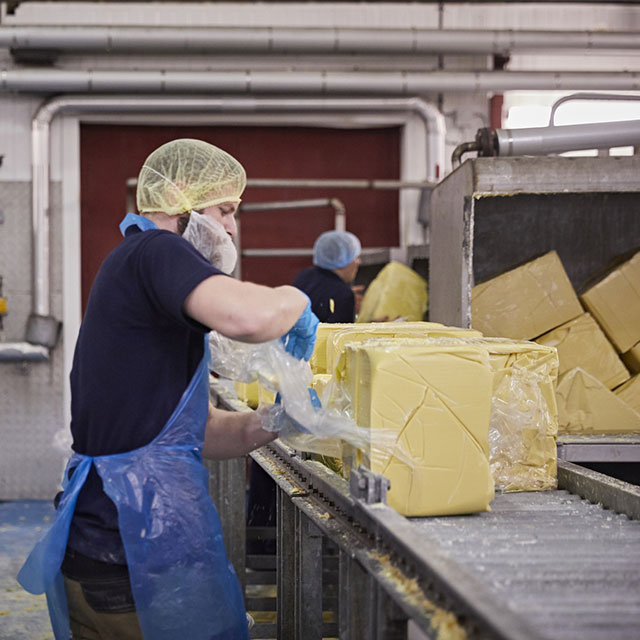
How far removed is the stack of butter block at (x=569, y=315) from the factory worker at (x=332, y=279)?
152cm

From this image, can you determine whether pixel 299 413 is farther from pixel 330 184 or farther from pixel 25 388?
pixel 25 388

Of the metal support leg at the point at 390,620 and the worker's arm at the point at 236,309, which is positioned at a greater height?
the worker's arm at the point at 236,309

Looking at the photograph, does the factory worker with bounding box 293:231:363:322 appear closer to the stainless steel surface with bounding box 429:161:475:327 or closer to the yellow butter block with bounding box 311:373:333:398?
the stainless steel surface with bounding box 429:161:475:327

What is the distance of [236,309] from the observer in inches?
54.1

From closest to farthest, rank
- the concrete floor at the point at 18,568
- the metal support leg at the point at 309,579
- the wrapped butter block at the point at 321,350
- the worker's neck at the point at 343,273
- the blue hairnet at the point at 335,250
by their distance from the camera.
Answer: the metal support leg at the point at 309,579 < the wrapped butter block at the point at 321,350 < the concrete floor at the point at 18,568 < the blue hairnet at the point at 335,250 < the worker's neck at the point at 343,273

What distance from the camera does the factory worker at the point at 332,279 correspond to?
4.44m

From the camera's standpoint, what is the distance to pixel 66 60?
18.5 ft

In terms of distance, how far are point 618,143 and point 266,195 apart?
11.5 ft

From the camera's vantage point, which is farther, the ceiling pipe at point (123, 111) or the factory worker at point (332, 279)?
the ceiling pipe at point (123, 111)

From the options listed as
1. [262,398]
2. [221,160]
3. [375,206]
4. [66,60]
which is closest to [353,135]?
[375,206]

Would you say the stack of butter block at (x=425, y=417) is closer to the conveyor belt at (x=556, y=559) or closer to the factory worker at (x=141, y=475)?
the conveyor belt at (x=556, y=559)

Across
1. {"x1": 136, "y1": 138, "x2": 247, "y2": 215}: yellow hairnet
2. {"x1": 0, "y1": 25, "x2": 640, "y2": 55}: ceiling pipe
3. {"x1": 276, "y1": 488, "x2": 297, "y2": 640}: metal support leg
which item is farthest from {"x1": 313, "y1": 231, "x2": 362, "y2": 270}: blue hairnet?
{"x1": 136, "y1": 138, "x2": 247, "y2": 215}: yellow hairnet

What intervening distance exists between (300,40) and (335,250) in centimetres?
146

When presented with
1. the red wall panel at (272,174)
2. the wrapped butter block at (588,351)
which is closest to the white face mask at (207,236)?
the wrapped butter block at (588,351)
